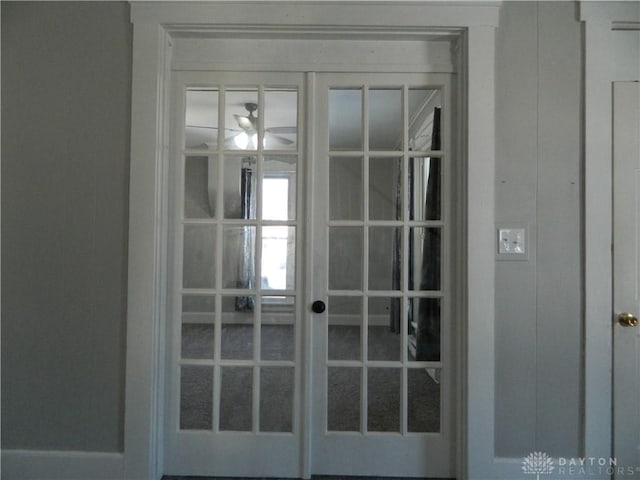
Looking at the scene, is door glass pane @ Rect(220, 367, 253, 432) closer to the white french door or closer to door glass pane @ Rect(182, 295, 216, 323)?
the white french door

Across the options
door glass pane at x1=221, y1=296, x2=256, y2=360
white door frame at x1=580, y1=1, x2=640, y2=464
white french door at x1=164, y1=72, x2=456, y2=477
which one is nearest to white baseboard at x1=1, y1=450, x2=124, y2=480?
white french door at x1=164, y1=72, x2=456, y2=477

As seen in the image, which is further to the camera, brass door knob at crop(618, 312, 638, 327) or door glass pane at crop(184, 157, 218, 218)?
door glass pane at crop(184, 157, 218, 218)

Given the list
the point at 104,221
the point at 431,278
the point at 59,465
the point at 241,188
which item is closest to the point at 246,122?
the point at 241,188

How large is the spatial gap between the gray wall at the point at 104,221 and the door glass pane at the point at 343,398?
64cm

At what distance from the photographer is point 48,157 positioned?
1643mm

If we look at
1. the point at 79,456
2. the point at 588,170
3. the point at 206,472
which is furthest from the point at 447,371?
the point at 79,456

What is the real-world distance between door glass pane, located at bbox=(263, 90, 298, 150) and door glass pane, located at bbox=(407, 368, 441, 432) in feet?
4.10

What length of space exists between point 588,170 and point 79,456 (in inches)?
103

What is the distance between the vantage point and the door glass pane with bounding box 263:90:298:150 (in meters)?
1.73

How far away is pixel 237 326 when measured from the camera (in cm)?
174

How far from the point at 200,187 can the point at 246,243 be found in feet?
1.16

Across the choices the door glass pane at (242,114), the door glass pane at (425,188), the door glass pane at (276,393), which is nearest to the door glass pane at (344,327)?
the door glass pane at (276,393)

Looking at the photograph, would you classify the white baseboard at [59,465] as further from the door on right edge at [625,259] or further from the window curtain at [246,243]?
the door on right edge at [625,259]

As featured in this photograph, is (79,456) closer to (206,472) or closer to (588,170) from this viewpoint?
(206,472)
